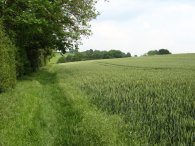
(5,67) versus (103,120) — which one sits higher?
(5,67)

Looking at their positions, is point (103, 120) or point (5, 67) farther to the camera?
point (5, 67)

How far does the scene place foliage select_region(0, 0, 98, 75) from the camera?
2331cm

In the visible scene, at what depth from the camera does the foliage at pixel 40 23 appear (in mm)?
23312

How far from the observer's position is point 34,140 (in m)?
9.88

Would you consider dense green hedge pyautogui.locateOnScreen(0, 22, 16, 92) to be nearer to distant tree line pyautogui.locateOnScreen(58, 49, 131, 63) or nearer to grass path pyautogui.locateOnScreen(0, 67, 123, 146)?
grass path pyautogui.locateOnScreen(0, 67, 123, 146)

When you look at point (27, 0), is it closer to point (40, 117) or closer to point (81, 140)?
point (40, 117)

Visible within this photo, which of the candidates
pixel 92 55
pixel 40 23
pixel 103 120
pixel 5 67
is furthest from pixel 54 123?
pixel 92 55

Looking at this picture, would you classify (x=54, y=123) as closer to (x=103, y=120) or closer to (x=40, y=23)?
(x=103, y=120)

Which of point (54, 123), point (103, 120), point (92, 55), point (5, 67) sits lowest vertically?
point (92, 55)

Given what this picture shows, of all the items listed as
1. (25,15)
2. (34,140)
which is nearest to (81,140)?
(34,140)

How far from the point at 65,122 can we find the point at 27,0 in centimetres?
1361

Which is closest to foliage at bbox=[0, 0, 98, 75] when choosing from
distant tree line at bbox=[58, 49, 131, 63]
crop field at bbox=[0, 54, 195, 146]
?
crop field at bbox=[0, 54, 195, 146]

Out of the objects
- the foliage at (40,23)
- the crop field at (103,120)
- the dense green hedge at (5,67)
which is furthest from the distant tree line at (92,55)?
the crop field at (103,120)

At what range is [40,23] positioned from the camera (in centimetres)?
2353
